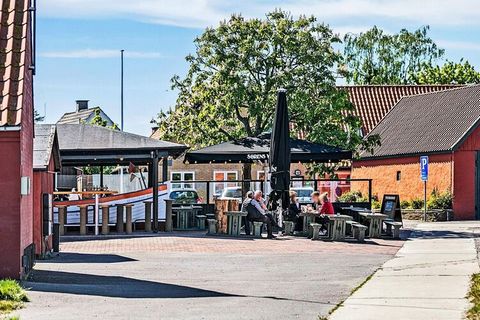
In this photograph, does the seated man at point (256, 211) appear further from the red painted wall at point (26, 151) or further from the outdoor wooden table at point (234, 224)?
the red painted wall at point (26, 151)

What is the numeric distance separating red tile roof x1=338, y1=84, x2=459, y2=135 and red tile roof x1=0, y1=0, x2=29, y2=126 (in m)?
45.8

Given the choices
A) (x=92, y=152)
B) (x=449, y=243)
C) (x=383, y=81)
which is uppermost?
(x=383, y=81)

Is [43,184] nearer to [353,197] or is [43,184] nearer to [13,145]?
[13,145]

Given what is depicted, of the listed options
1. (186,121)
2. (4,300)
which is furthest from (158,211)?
(4,300)

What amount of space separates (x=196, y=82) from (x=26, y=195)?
22.4 m

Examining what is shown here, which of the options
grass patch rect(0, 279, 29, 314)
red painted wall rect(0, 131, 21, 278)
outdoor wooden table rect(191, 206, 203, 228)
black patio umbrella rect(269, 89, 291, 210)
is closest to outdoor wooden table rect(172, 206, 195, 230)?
outdoor wooden table rect(191, 206, 203, 228)

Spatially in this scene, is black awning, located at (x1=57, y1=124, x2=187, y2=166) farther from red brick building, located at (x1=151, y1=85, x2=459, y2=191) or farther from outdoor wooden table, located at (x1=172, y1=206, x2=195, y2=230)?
red brick building, located at (x1=151, y1=85, x2=459, y2=191)

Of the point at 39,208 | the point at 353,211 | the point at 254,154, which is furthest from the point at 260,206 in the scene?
the point at 39,208

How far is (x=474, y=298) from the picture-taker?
52.4 feet

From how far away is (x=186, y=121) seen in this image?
42.2 m

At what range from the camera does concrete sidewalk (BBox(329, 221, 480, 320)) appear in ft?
48.9

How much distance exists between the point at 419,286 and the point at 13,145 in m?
6.59

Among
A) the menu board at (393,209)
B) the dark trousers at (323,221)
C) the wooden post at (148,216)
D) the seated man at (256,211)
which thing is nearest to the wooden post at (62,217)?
the wooden post at (148,216)

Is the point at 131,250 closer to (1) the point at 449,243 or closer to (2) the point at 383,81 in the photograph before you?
(1) the point at 449,243
